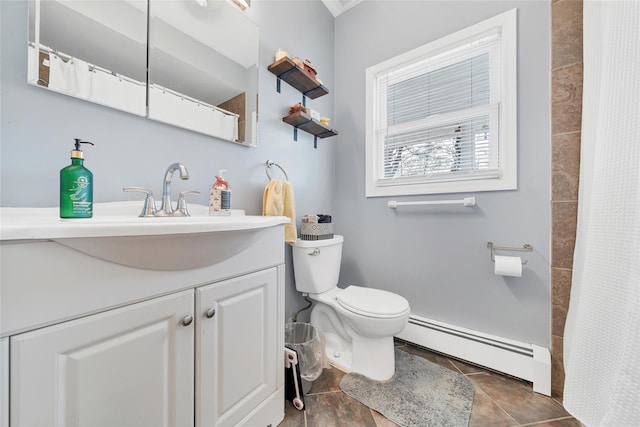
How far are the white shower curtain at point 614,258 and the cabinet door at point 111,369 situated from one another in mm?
1182

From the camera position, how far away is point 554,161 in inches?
47.4

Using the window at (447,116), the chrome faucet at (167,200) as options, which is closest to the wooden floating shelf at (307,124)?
the window at (447,116)

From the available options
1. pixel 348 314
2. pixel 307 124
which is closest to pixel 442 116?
pixel 307 124

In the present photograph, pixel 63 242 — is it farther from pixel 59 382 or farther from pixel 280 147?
pixel 280 147

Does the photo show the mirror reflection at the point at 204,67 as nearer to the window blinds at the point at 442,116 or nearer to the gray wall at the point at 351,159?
the gray wall at the point at 351,159

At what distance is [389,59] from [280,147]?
105 centimetres

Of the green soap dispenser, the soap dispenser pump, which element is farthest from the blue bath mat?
the green soap dispenser

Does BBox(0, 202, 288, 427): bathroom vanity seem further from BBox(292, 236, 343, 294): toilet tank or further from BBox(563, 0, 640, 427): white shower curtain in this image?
BBox(563, 0, 640, 427): white shower curtain

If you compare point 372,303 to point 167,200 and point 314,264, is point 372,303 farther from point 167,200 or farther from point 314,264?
point 167,200

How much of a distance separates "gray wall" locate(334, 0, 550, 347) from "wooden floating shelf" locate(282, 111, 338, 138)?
258 millimetres

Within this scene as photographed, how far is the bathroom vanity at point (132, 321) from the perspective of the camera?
0.44 metres

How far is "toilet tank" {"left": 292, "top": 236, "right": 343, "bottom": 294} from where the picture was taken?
145cm

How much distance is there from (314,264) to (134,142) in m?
1.04

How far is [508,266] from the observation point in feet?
4.11
